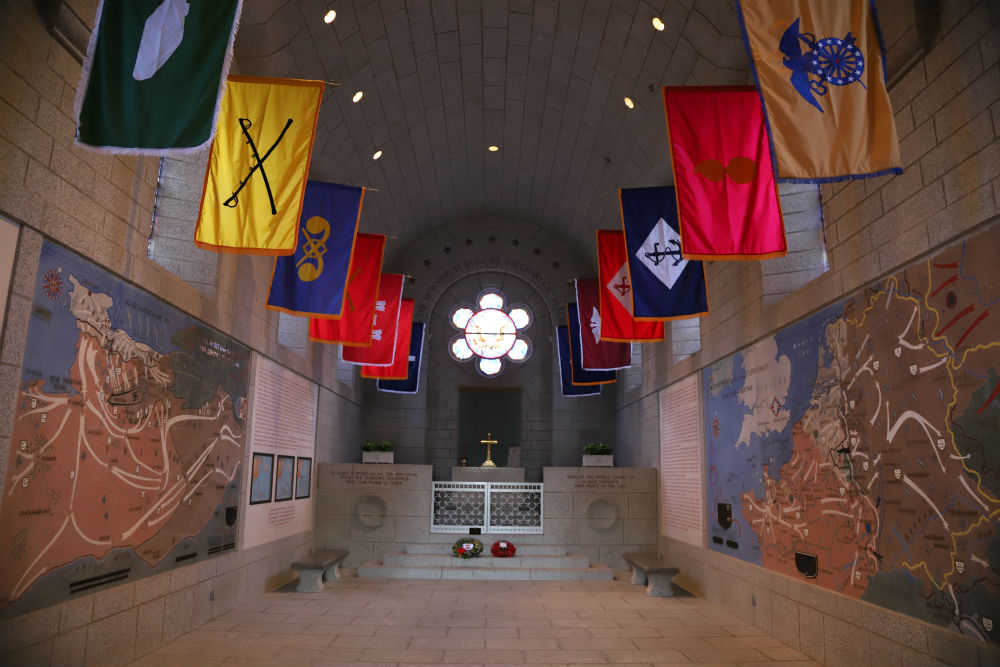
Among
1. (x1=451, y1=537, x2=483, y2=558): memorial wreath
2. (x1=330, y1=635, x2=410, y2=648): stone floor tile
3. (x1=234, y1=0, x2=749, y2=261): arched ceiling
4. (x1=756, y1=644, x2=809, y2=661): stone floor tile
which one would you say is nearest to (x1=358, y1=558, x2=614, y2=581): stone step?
(x1=451, y1=537, x2=483, y2=558): memorial wreath

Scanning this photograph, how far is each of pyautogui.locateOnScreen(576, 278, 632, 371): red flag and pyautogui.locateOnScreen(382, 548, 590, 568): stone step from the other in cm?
338

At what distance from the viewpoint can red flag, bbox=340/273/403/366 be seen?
11.0m

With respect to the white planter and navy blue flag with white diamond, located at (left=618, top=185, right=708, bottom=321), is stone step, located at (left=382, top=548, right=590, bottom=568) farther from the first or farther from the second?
navy blue flag with white diamond, located at (left=618, top=185, right=708, bottom=321)

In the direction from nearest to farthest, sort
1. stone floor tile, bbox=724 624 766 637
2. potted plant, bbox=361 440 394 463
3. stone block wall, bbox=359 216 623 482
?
stone floor tile, bbox=724 624 766 637, potted plant, bbox=361 440 394 463, stone block wall, bbox=359 216 623 482

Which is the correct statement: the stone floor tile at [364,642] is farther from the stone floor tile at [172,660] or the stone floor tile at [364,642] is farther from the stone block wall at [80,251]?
the stone block wall at [80,251]

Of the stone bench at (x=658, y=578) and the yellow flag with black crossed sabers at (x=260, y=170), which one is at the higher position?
the yellow flag with black crossed sabers at (x=260, y=170)

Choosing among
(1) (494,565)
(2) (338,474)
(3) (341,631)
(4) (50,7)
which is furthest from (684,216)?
(2) (338,474)

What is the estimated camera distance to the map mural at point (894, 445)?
4168 millimetres

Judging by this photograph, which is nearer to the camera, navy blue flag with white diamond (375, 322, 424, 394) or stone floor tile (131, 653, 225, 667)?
stone floor tile (131, 653, 225, 667)

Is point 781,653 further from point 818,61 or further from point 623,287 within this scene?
point 818,61

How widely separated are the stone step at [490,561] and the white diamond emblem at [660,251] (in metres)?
5.83

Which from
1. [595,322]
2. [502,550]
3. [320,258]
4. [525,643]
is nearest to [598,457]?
[502,550]

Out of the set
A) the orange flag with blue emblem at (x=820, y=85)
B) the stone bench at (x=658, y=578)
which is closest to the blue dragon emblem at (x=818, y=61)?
the orange flag with blue emblem at (x=820, y=85)

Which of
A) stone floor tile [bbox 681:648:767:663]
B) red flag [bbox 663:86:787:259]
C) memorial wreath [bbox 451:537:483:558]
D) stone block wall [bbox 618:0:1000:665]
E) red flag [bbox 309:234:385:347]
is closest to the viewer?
stone block wall [bbox 618:0:1000:665]
